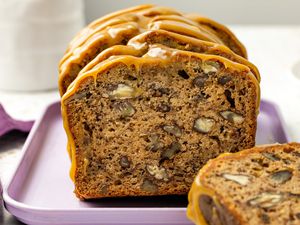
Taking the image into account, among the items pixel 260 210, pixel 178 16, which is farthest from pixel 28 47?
pixel 260 210

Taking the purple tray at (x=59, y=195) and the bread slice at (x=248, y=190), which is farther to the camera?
the purple tray at (x=59, y=195)

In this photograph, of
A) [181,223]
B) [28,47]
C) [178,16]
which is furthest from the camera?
[28,47]

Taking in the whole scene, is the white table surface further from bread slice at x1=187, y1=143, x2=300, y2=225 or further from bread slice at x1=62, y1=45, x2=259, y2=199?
bread slice at x1=187, y1=143, x2=300, y2=225

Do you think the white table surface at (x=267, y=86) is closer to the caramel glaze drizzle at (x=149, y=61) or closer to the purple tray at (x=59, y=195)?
the purple tray at (x=59, y=195)

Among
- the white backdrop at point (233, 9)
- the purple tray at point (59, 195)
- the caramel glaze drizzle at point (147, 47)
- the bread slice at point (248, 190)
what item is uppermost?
the caramel glaze drizzle at point (147, 47)

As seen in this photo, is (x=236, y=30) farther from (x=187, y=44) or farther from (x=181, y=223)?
(x=181, y=223)

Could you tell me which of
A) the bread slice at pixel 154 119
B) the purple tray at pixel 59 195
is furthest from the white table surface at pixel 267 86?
the bread slice at pixel 154 119
